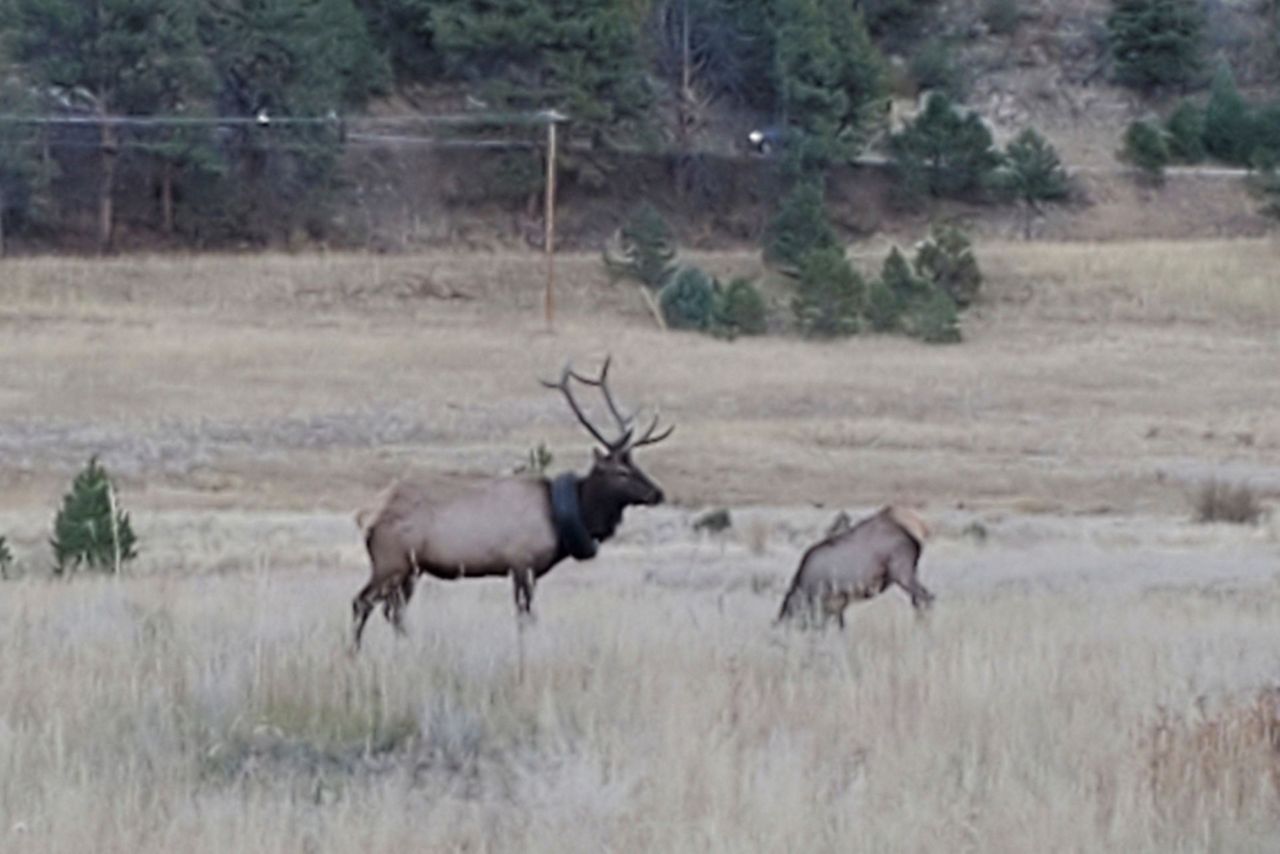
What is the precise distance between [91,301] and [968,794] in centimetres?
5132

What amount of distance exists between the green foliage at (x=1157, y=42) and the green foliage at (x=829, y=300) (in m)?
31.1

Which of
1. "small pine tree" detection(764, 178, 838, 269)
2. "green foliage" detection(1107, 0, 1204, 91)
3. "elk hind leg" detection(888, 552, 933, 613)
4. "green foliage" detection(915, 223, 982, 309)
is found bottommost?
"elk hind leg" detection(888, 552, 933, 613)

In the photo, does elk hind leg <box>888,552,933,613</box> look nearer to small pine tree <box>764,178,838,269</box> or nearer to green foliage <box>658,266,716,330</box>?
green foliage <box>658,266,716,330</box>

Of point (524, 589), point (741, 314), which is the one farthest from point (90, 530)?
point (741, 314)

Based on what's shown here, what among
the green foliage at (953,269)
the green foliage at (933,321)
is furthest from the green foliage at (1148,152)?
the green foliage at (933,321)

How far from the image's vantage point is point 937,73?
265 ft

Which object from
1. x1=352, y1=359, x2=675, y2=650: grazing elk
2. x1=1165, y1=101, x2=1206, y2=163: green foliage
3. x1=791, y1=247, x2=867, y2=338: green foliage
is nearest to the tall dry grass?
x1=352, y1=359, x2=675, y2=650: grazing elk

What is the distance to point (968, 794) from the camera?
6.31 metres

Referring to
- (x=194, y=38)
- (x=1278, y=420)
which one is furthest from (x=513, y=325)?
(x=1278, y=420)

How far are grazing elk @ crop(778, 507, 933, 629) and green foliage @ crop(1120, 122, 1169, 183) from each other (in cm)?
6015

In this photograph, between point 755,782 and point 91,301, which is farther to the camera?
point 91,301

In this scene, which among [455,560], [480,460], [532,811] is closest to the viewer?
[532,811]

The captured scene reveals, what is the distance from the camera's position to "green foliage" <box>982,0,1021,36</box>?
86375mm

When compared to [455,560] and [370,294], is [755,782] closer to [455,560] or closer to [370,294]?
[455,560]
